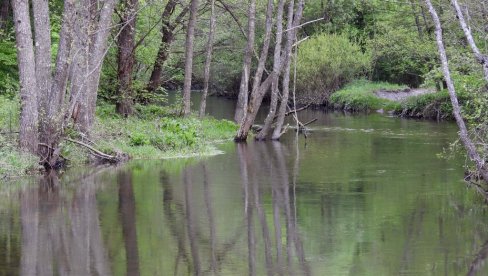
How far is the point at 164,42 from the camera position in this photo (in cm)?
3108

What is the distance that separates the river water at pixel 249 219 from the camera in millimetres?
10312

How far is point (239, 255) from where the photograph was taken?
10891 millimetres

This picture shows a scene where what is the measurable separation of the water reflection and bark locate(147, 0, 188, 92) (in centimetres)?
1457

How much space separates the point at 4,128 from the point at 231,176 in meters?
5.68

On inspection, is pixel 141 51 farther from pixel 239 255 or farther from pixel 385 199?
pixel 239 255

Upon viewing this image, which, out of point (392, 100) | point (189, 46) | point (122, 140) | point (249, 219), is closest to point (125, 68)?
point (189, 46)

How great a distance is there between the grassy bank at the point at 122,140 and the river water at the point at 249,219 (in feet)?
2.86

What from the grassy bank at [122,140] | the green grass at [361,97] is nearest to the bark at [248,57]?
the grassy bank at [122,140]

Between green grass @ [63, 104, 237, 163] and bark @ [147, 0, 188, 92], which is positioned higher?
bark @ [147, 0, 188, 92]

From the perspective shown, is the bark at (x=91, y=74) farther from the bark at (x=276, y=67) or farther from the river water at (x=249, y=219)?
the bark at (x=276, y=67)

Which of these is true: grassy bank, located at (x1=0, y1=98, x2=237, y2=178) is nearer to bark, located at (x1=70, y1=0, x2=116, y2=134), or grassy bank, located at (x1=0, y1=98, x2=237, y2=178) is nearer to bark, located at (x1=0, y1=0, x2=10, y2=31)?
bark, located at (x1=70, y1=0, x2=116, y2=134)

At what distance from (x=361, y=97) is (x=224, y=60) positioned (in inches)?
424

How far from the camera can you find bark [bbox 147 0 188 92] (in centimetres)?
3027

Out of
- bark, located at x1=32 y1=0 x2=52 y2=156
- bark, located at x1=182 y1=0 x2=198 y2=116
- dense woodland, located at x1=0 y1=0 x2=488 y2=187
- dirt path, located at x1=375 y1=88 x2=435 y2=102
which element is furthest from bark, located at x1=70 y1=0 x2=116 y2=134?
dirt path, located at x1=375 y1=88 x2=435 y2=102
